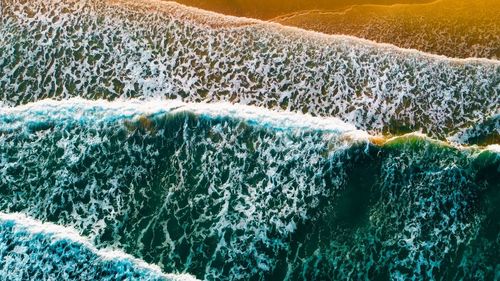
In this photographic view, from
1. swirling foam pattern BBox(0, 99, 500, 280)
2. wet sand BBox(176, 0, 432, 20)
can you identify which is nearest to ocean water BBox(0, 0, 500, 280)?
swirling foam pattern BBox(0, 99, 500, 280)

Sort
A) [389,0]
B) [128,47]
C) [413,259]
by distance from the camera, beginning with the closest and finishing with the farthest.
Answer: [413,259] → [128,47] → [389,0]

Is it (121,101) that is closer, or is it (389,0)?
(121,101)

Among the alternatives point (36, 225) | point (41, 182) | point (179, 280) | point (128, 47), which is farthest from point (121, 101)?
point (179, 280)

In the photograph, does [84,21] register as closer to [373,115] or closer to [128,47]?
[128,47]

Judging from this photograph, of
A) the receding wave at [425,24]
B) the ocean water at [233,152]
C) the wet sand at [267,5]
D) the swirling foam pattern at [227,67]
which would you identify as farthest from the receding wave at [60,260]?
the receding wave at [425,24]

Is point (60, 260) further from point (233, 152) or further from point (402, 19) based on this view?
point (402, 19)

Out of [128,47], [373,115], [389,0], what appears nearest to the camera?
[373,115]

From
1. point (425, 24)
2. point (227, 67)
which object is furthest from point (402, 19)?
point (227, 67)
